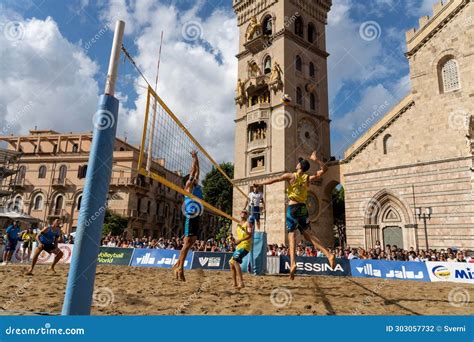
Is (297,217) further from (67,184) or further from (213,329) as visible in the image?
(67,184)

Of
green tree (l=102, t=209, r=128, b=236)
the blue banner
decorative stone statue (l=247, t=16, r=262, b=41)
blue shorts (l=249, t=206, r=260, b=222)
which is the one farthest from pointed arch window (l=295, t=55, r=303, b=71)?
the blue banner

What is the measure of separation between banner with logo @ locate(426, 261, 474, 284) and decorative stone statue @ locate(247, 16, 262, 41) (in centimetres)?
2746

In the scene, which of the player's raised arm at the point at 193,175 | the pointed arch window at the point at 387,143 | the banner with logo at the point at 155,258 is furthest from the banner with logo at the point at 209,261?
the pointed arch window at the point at 387,143

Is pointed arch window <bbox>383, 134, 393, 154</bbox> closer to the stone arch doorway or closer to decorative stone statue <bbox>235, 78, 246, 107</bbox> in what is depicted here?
the stone arch doorway

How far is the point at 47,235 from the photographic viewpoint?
38.0 feet

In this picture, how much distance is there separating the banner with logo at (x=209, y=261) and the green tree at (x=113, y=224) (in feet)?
79.5

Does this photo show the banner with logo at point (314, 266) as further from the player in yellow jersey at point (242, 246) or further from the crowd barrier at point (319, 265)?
the player in yellow jersey at point (242, 246)

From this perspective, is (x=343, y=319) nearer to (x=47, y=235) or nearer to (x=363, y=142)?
(x=47, y=235)

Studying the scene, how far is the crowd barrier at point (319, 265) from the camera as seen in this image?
14.8 m

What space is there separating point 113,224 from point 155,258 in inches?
881

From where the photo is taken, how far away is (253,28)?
111 feet

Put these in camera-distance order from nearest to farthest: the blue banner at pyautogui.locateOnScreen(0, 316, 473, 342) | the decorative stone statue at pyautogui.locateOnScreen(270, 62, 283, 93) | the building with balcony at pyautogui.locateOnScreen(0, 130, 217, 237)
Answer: the blue banner at pyautogui.locateOnScreen(0, 316, 473, 342)
the decorative stone statue at pyautogui.locateOnScreen(270, 62, 283, 93)
the building with balcony at pyautogui.locateOnScreen(0, 130, 217, 237)

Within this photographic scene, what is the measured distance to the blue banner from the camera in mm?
3506

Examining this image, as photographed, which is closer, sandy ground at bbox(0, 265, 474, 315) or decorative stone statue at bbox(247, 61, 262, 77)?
sandy ground at bbox(0, 265, 474, 315)
